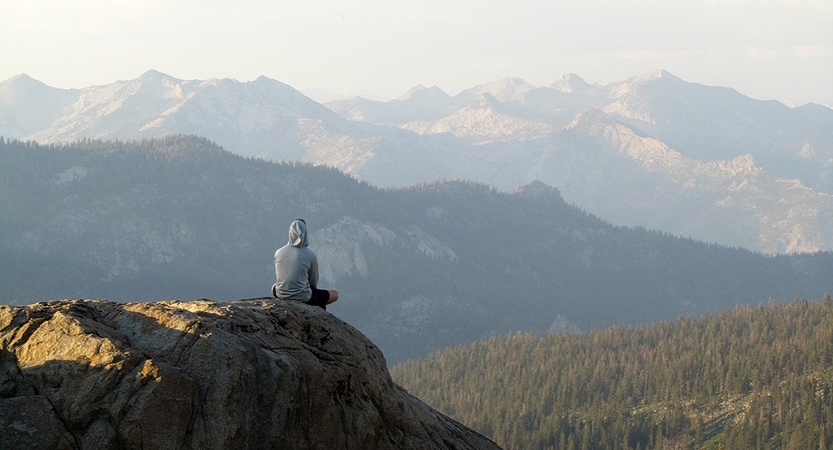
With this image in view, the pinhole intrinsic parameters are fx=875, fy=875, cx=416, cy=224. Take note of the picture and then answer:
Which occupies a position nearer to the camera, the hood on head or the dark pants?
the hood on head

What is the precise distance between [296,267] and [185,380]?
7302 millimetres

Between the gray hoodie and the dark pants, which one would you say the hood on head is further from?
the dark pants

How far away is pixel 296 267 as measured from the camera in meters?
29.4

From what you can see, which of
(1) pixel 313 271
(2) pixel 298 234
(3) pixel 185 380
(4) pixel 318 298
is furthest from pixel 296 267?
(3) pixel 185 380

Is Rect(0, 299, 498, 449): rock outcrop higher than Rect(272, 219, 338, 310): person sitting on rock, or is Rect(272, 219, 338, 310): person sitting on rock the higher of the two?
Rect(272, 219, 338, 310): person sitting on rock

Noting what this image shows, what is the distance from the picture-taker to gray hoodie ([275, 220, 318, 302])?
95.4ft

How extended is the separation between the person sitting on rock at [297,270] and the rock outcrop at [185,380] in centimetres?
136


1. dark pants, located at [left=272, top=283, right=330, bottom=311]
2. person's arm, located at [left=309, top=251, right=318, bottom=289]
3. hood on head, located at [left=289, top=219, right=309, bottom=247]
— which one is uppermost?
hood on head, located at [left=289, top=219, right=309, bottom=247]

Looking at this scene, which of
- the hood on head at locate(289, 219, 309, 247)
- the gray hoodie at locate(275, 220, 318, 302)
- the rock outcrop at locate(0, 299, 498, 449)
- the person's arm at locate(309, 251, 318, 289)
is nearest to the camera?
the rock outcrop at locate(0, 299, 498, 449)

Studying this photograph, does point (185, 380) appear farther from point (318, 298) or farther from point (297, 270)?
point (318, 298)

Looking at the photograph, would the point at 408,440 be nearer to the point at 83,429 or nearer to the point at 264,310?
the point at 264,310

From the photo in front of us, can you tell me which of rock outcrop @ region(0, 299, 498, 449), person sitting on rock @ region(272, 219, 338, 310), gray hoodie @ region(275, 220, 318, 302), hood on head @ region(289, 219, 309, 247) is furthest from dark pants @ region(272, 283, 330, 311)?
hood on head @ region(289, 219, 309, 247)

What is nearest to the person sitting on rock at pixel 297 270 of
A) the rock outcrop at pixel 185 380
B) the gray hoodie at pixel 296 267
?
the gray hoodie at pixel 296 267

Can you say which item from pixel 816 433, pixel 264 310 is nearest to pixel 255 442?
pixel 264 310
